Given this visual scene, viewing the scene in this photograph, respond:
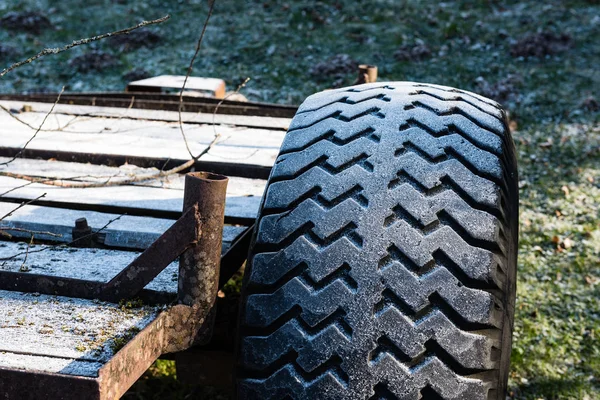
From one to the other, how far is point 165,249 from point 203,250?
0.09 meters

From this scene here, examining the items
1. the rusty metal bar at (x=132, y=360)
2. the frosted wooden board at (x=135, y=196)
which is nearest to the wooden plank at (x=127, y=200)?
the frosted wooden board at (x=135, y=196)

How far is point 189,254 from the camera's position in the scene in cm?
159

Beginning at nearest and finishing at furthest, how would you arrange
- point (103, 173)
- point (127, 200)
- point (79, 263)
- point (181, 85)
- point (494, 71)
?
point (79, 263)
point (127, 200)
point (103, 173)
point (181, 85)
point (494, 71)

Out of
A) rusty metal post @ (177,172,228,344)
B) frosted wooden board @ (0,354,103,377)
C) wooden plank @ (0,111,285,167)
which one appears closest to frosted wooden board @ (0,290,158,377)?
frosted wooden board @ (0,354,103,377)

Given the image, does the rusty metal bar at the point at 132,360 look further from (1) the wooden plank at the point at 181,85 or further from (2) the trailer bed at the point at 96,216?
(1) the wooden plank at the point at 181,85

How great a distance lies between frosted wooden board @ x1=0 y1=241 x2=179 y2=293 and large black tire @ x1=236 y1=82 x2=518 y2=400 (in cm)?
30

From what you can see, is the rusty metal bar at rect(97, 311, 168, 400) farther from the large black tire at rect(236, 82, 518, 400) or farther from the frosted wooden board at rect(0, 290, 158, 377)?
the large black tire at rect(236, 82, 518, 400)

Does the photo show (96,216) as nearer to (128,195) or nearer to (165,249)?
(128,195)

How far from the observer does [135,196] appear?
2.55 meters

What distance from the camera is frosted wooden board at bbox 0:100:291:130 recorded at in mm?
3689

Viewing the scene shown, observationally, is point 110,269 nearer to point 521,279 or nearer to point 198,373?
point 198,373

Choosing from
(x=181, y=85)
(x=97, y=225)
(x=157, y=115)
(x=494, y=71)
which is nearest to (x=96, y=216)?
(x=97, y=225)

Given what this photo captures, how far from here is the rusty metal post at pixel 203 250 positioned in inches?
61.2

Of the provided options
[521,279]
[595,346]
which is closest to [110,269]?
[595,346]
